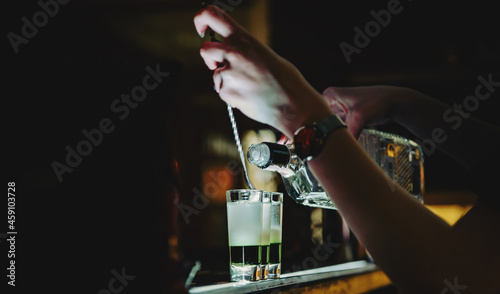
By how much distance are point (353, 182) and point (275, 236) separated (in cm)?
26

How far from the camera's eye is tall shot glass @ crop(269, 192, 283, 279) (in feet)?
2.72

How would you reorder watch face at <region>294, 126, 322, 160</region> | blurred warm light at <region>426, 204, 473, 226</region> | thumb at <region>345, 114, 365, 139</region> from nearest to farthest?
watch face at <region>294, 126, 322, 160</region> → thumb at <region>345, 114, 365, 139</region> → blurred warm light at <region>426, 204, 473, 226</region>

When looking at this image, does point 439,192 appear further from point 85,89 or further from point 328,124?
point 85,89

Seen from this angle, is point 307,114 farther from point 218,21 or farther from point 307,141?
point 218,21

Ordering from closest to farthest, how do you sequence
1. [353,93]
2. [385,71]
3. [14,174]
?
[14,174] → [353,93] → [385,71]

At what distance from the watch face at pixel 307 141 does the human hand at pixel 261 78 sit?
25mm

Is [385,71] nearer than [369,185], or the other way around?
[369,185]

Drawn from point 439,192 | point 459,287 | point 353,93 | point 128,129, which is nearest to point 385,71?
point 439,192

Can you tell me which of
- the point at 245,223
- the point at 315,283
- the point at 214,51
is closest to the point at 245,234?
the point at 245,223

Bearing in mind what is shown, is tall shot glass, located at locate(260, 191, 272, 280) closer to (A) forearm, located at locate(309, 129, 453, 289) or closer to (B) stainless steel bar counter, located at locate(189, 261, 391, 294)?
(B) stainless steel bar counter, located at locate(189, 261, 391, 294)

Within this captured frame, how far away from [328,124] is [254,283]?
11.4 inches

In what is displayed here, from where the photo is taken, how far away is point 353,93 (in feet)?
3.39

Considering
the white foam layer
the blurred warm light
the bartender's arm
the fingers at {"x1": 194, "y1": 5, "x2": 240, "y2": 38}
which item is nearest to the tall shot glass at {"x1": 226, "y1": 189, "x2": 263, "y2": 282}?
the white foam layer

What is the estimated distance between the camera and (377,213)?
0.65 meters
